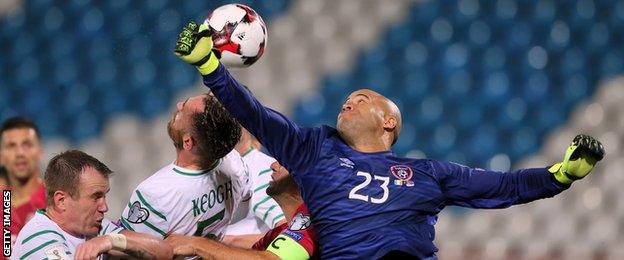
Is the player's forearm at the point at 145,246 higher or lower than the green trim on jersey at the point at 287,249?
lower

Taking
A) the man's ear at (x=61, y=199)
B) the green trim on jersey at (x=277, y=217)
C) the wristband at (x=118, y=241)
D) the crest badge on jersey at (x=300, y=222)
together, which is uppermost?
the green trim on jersey at (x=277, y=217)

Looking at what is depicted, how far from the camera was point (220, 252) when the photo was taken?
3766mm

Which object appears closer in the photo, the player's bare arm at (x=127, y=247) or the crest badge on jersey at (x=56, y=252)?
the player's bare arm at (x=127, y=247)

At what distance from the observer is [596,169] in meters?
7.17

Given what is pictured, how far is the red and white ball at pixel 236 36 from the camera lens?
3.98 metres

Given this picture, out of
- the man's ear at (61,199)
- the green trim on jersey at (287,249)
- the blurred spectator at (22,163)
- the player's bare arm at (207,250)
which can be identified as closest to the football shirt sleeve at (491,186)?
the green trim on jersey at (287,249)

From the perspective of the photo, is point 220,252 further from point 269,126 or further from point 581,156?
point 581,156

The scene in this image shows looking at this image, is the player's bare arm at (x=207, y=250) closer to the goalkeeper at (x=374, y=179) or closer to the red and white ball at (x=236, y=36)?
the goalkeeper at (x=374, y=179)

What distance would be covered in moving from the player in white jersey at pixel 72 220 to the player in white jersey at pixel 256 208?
2.79 ft

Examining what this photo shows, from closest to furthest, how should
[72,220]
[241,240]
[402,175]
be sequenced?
[72,220], [402,175], [241,240]

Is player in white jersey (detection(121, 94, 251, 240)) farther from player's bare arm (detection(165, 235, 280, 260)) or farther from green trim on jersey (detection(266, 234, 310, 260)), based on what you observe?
green trim on jersey (detection(266, 234, 310, 260))

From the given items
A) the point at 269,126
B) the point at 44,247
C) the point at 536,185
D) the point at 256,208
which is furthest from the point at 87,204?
the point at 536,185

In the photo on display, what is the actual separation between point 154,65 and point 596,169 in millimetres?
3122

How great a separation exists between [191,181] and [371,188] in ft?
2.22
